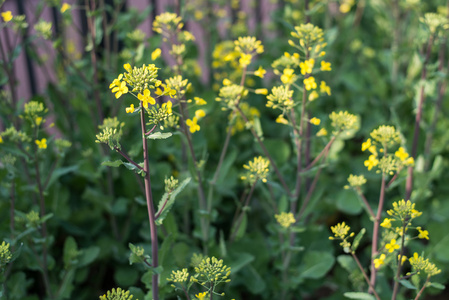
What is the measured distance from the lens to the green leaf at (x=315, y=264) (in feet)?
6.39

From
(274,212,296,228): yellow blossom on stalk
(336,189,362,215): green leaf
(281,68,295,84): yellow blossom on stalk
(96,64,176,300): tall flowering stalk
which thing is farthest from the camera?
(336,189,362,215): green leaf

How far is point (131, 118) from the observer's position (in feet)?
7.71

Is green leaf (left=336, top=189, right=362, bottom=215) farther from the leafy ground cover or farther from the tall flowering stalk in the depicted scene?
the tall flowering stalk

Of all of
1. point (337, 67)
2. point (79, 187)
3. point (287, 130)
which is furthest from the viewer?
point (337, 67)

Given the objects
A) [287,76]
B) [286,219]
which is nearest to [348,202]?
[286,219]

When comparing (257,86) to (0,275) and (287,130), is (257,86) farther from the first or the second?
(0,275)

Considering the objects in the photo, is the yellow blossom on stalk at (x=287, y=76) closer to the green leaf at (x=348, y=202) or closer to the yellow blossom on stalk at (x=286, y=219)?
the yellow blossom on stalk at (x=286, y=219)

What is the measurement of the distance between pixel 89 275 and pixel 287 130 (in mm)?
1346

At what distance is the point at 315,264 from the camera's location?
78.4 inches

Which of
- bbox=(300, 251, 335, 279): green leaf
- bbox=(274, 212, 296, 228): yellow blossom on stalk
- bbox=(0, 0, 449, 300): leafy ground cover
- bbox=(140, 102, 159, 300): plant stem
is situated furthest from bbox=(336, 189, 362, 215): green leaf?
bbox=(140, 102, 159, 300): plant stem

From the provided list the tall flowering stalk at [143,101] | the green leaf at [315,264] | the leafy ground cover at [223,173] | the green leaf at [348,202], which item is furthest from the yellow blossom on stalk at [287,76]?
the green leaf at [348,202]

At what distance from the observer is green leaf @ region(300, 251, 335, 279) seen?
1947 millimetres

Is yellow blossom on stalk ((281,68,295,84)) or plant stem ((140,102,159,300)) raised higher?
yellow blossom on stalk ((281,68,295,84))

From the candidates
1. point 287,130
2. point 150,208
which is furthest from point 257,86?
point 150,208
